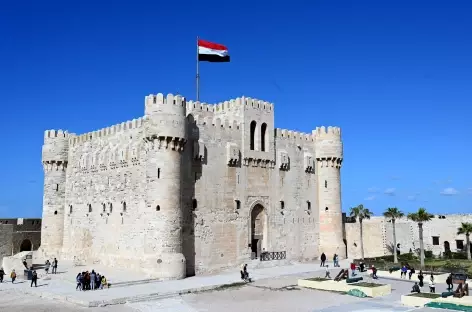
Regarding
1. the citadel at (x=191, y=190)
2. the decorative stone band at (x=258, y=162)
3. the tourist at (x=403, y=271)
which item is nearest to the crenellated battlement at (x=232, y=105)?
the citadel at (x=191, y=190)

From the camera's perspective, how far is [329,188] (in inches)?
1673

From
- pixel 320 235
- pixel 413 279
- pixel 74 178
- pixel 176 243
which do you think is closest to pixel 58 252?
pixel 74 178

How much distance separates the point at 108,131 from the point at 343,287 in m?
21.3

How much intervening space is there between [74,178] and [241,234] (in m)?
15.4

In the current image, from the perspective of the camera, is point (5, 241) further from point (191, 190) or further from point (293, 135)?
point (293, 135)

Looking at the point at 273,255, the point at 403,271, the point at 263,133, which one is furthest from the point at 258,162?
the point at 403,271

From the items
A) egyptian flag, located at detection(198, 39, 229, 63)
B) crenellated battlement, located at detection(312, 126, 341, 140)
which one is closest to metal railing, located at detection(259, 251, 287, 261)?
crenellated battlement, located at detection(312, 126, 341, 140)

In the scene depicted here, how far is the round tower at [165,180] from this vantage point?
2964cm

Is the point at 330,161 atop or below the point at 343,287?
atop

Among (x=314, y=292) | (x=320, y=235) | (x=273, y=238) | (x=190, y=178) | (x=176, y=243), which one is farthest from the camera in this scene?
(x=320, y=235)

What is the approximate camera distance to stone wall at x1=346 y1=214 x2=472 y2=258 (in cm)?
4522

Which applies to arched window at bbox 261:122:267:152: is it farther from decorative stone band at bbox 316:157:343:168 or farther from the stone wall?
the stone wall

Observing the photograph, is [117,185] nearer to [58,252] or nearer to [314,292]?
[58,252]

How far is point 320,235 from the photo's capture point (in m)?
42.2
